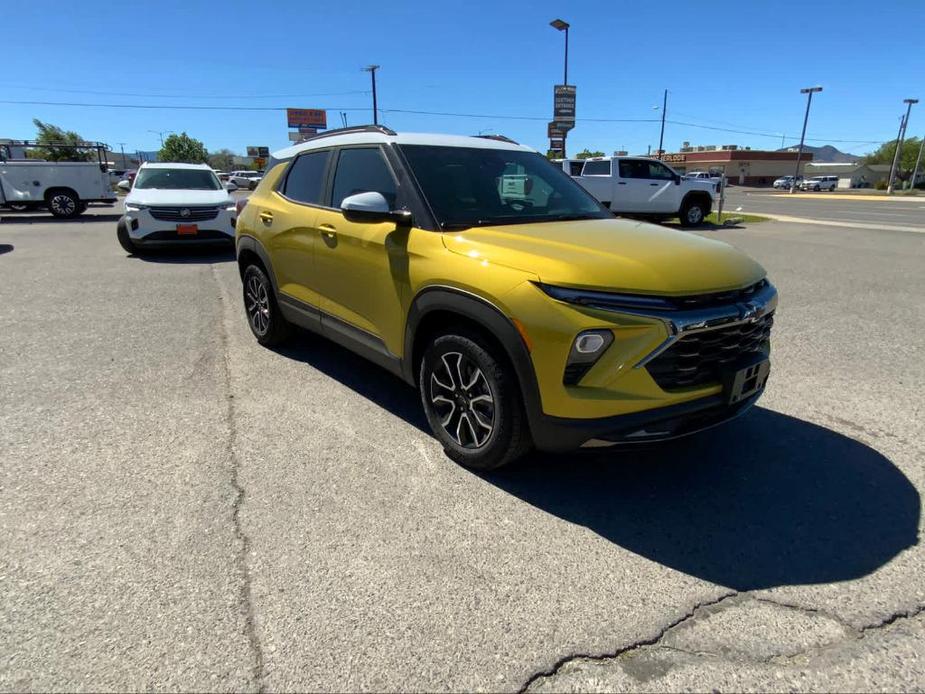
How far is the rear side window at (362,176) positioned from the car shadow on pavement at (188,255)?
7.16 meters

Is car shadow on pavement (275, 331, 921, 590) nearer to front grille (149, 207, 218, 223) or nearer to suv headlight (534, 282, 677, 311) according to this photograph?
suv headlight (534, 282, 677, 311)

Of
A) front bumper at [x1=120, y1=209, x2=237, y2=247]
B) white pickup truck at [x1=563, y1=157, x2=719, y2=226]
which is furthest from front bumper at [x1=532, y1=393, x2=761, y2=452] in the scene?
white pickup truck at [x1=563, y1=157, x2=719, y2=226]

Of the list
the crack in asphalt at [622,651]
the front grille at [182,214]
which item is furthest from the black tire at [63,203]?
the crack in asphalt at [622,651]

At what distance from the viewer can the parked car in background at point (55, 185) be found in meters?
17.5

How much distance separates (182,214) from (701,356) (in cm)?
987

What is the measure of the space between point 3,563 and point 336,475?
1.46 meters

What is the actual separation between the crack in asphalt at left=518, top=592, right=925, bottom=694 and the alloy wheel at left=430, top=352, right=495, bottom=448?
118 centimetres

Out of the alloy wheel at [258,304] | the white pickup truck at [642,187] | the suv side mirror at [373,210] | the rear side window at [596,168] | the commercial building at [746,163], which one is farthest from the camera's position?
the commercial building at [746,163]

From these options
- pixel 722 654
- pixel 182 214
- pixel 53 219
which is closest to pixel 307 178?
pixel 722 654

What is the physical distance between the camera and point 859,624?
2.17 metres

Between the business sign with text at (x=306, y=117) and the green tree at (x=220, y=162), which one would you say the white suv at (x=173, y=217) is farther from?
the green tree at (x=220, y=162)

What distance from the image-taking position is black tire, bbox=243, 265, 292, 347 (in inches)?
201

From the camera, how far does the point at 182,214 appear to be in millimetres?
10148

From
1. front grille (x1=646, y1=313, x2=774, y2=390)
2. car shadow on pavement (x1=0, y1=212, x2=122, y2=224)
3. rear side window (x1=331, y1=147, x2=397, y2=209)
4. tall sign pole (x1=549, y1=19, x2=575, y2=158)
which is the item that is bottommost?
car shadow on pavement (x1=0, y1=212, x2=122, y2=224)
